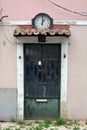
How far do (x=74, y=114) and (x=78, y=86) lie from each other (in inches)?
33.3

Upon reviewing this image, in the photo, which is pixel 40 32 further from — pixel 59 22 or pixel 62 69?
pixel 62 69

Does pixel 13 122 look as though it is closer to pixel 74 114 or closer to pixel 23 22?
pixel 74 114

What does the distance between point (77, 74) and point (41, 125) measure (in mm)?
1951

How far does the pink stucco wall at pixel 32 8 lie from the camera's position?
14.5 meters

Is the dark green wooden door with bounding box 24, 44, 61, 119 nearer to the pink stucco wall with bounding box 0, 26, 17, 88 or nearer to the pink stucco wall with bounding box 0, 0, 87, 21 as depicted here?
the pink stucco wall with bounding box 0, 26, 17, 88

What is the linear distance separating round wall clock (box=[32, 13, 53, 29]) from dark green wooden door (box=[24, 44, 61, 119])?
24.4 inches

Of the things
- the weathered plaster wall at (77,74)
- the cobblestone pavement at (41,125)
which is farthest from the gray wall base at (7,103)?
the weathered plaster wall at (77,74)

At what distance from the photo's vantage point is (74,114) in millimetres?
14719

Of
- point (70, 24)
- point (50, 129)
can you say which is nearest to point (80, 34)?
point (70, 24)

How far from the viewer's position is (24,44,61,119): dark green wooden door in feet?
48.5

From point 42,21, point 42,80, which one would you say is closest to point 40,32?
point 42,21

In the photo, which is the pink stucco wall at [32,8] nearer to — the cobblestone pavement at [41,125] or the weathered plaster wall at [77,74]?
the weathered plaster wall at [77,74]

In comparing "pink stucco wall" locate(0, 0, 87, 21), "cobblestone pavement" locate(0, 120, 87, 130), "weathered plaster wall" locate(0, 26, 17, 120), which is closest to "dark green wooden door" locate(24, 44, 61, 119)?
"weathered plaster wall" locate(0, 26, 17, 120)

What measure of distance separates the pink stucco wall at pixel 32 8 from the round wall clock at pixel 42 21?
0.44ft
